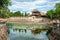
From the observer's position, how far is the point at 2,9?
1510 centimetres

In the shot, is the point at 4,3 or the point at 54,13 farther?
the point at 54,13

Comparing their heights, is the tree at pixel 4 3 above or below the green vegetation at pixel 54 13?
above

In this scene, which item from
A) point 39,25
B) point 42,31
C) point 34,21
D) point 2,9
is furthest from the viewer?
point 34,21

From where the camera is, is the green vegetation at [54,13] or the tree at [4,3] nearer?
the tree at [4,3]

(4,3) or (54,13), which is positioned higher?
(4,3)

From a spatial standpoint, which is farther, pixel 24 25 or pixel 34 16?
pixel 34 16

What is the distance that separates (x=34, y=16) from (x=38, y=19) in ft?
2.76

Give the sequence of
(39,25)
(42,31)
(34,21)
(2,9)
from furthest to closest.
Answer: (34,21), (39,25), (42,31), (2,9)

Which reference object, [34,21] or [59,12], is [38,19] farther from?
[59,12]

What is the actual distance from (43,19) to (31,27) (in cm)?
210

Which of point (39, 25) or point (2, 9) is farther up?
point (2, 9)

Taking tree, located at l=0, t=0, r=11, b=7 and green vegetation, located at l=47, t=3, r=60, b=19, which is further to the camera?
green vegetation, located at l=47, t=3, r=60, b=19

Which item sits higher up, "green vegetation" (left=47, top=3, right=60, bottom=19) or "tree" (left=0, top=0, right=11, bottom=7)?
"tree" (left=0, top=0, right=11, bottom=7)

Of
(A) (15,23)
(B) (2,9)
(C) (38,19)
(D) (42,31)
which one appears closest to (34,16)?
(C) (38,19)
